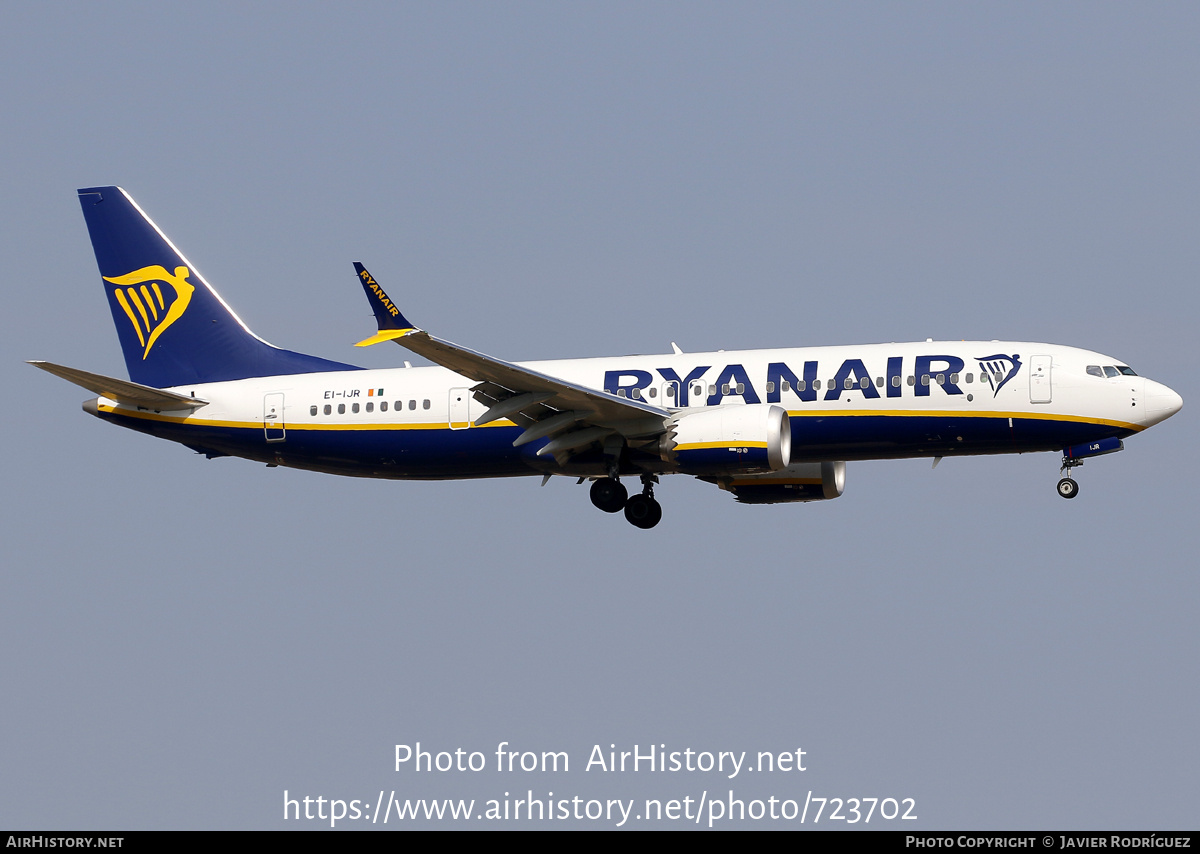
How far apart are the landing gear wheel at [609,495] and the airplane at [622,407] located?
0.14ft

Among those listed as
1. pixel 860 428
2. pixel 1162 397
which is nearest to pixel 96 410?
pixel 860 428

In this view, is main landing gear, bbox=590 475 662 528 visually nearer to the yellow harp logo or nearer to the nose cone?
the nose cone

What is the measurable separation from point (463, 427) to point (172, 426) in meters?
8.48

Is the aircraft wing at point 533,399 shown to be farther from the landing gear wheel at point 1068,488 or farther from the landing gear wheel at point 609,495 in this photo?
the landing gear wheel at point 1068,488

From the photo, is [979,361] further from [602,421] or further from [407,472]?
[407,472]

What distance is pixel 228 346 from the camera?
44.3 m

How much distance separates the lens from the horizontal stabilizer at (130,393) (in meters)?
39.4

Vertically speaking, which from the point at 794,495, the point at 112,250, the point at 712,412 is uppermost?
the point at 112,250

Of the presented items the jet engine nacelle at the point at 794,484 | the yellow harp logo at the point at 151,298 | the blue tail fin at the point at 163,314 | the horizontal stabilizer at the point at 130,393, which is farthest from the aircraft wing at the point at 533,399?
the yellow harp logo at the point at 151,298

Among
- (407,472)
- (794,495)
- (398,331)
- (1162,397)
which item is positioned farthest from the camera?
(794,495)

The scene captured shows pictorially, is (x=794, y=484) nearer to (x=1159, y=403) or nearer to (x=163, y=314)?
(x=1159, y=403)

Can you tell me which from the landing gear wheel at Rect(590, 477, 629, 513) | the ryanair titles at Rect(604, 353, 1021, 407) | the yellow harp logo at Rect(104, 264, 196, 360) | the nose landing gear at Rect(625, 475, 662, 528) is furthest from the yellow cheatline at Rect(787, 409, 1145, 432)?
the yellow harp logo at Rect(104, 264, 196, 360)

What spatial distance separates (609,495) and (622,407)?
155 inches

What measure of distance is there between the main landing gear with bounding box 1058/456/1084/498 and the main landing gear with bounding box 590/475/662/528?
1031cm
